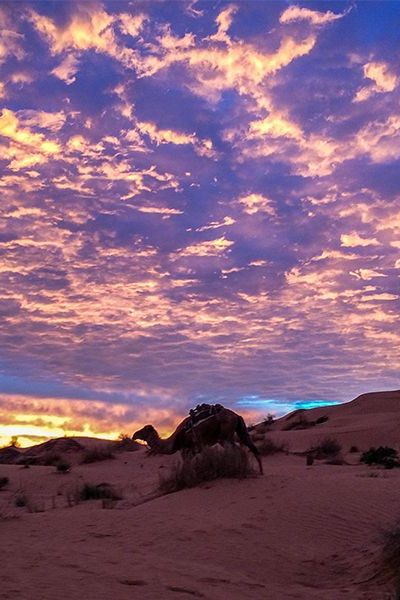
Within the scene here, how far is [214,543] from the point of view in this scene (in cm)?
1047

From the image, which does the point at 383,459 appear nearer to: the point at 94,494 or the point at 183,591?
the point at 94,494

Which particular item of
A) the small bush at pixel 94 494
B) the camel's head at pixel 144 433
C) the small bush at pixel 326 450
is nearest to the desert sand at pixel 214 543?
the small bush at pixel 94 494

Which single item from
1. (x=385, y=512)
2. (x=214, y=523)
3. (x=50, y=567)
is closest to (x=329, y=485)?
(x=385, y=512)

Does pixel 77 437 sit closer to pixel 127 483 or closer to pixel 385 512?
pixel 127 483

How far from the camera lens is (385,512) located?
40.3ft

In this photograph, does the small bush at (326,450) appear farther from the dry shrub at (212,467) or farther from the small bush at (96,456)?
the dry shrub at (212,467)

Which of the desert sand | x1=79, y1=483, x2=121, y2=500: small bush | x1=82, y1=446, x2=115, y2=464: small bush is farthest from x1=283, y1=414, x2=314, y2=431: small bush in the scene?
x1=79, y1=483, x2=121, y2=500: small bush

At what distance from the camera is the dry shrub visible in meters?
14.8

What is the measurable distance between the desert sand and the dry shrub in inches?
14.2

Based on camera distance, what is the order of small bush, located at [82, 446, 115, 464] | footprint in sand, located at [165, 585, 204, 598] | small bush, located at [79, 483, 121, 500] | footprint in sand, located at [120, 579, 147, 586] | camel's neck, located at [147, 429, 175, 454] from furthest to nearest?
small bush, located at [82, 446, 115, 464] < camel's neck, located at [147, 429, 175, 454] < small bush, located at [79, 483, 121, 500] < footprint in sand, located at [120, 579, 147, 586] < footprint in sand, located at [165, 585, 204, 598]

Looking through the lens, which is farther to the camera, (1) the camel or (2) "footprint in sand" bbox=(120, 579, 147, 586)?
(1) the camel

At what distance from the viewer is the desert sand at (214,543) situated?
7.81 m

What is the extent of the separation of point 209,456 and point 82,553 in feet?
18.7

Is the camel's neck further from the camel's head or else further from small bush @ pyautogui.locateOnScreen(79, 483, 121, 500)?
small bush @ pyautogui.locateOnScreen(79, 483, 121, 500)
